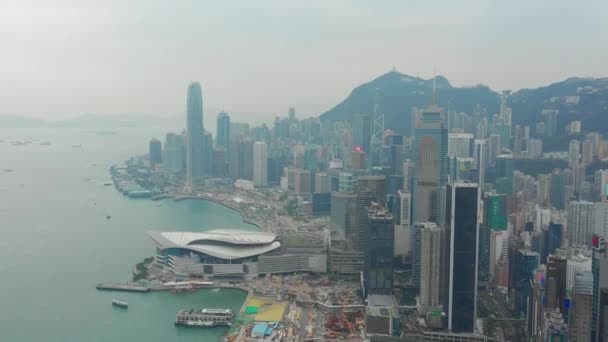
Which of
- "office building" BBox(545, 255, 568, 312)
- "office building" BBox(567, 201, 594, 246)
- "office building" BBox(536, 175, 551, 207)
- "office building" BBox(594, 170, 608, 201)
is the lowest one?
"office building" BBox(545, 255, 568, 312)

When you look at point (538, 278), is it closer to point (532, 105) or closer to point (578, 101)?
point (578, 101)

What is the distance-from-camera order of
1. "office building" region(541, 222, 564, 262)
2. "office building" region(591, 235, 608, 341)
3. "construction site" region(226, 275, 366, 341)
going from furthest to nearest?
"office building" region(541, 222, 564, 262)
"construction site" region(226, 275, 366, 341)
"office building" region(591, 235, 608, 341)

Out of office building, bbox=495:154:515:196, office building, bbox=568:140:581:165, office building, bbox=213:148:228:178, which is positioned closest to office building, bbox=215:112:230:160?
office building, bbox=213:148:228:178

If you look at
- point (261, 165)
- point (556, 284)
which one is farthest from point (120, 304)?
point (261, 165)

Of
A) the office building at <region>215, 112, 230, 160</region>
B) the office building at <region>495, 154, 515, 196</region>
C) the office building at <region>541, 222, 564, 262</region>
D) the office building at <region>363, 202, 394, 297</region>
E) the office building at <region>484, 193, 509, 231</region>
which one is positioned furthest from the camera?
the office building at <region>215, 112, 230, 160</region>

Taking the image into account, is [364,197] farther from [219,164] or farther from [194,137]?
[219,164]

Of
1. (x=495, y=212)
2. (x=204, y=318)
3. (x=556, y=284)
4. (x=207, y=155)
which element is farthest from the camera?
(x=207, y=155)

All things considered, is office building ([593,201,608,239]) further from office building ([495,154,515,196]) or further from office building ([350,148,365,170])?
office building ([350,148,365,170])
